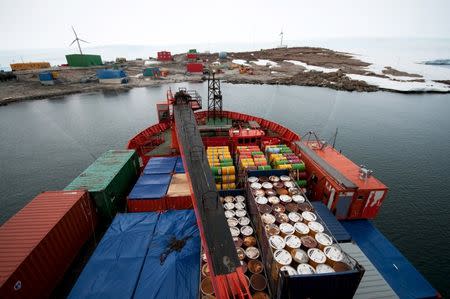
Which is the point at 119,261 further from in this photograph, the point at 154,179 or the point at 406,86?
the point at 406,86

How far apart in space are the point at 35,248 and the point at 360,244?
22.4 m

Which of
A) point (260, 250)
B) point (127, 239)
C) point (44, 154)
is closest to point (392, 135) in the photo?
point (260, 250)

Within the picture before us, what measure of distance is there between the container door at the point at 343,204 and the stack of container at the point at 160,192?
1295 centimetres

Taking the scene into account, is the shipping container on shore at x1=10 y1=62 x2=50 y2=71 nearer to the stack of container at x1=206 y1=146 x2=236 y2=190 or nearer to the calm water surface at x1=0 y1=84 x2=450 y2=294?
the calm water surface at x1=0 y1=84 x2=450 y2=294

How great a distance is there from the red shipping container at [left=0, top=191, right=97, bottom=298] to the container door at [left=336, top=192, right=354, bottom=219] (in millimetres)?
21100

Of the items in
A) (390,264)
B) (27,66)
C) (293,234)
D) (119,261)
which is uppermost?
(27,66)

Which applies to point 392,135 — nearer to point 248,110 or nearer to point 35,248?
point 248,110

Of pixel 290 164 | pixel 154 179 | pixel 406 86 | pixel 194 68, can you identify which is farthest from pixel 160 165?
pixel 194 68

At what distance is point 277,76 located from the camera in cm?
11262

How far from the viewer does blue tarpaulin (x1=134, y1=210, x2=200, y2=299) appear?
11.7m

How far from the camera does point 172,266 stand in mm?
12883

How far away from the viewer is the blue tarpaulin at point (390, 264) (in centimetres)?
1350

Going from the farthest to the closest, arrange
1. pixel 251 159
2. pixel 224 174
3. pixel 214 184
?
pixel 251 159 → pixel 224 174 → pixel 214 184

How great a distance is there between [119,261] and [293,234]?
35.9 ft
